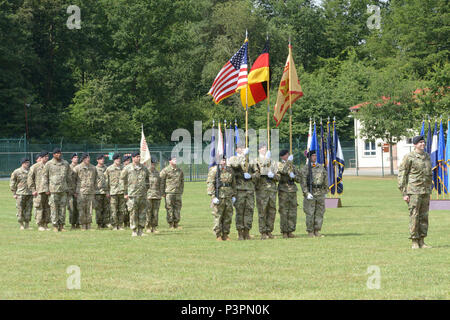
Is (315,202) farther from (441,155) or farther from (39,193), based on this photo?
(441,155)

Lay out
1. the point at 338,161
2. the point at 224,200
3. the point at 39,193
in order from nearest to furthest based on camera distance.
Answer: the point at 224,200 → the point at 39,193 → the point at 338,161

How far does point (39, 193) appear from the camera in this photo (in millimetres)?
20547

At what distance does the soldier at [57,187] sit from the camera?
→ 2002 centimetres

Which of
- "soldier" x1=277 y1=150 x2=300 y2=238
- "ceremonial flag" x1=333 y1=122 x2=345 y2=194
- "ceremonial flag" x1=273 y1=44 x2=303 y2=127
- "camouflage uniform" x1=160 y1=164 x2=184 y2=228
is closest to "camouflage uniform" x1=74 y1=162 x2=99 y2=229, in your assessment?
"camouflage uniform" x1=160 y1=164 x2=184 y2=228

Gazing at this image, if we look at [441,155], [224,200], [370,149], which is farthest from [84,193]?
[370,149]

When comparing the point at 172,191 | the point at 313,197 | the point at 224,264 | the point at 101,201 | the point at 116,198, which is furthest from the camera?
the point at 101,201

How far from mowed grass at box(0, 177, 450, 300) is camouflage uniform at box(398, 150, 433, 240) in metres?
0.55

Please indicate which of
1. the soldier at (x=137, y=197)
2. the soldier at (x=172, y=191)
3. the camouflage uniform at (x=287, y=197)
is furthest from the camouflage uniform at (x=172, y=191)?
the camouflage uniform at (x=287, y=197)

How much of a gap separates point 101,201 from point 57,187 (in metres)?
1.64

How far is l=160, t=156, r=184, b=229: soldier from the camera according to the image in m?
20.8

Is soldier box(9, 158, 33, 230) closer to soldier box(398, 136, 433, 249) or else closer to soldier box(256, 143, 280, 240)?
soldier box(256, 143, 280, 240)

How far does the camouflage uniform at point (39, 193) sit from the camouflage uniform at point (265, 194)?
6581 millimetres

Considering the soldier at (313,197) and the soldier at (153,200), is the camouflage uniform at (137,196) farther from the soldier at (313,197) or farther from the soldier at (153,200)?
the soldier at (313,197)
